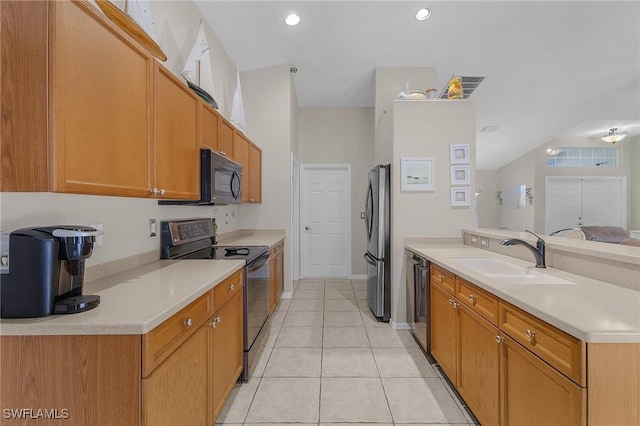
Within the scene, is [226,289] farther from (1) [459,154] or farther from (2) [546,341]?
(1) [459,154]

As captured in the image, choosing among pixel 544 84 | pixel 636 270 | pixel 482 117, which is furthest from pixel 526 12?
pixel 636 270

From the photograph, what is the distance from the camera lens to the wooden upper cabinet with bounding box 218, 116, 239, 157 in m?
2.42

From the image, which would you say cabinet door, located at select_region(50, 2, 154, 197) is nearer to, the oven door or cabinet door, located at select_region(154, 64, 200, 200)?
cabinet door, located at select_region(154, 64, 200, 200)

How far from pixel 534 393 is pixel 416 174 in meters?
2.17

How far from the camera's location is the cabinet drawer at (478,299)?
140 centimetres

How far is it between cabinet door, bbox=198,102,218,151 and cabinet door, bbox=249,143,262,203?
108 centimetres

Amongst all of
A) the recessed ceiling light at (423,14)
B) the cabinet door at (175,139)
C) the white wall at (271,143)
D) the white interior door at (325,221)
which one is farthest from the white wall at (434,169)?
Result: the white interior door at (325,221)

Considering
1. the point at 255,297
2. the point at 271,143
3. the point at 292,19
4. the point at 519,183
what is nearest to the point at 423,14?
the point at 292,19

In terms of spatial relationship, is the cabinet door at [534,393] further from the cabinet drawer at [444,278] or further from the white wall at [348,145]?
the white wall at [348,145]

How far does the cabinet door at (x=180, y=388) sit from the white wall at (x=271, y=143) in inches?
106

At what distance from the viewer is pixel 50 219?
123cm

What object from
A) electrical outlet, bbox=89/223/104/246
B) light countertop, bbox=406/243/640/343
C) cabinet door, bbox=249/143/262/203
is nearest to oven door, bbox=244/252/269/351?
electrical outlet, bbox=89/223/104/246

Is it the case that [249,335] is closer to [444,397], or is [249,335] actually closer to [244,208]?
[444,397]

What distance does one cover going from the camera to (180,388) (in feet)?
3.82
